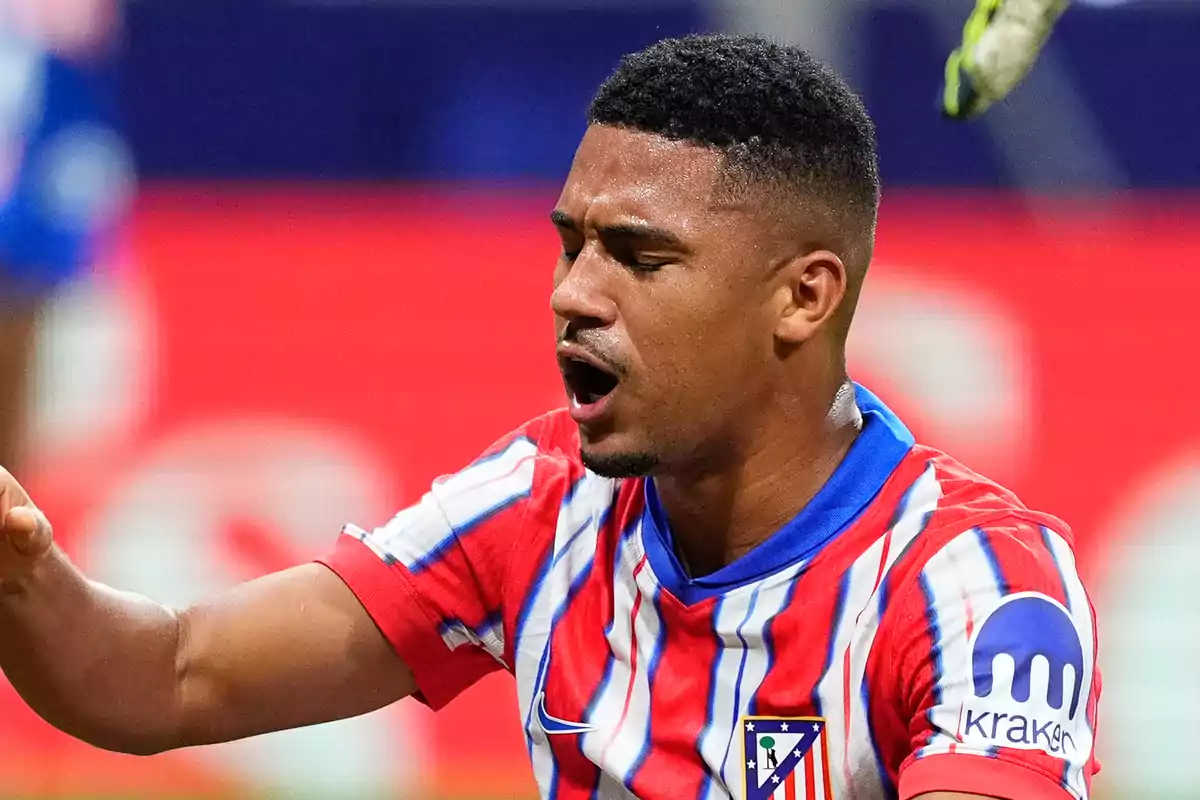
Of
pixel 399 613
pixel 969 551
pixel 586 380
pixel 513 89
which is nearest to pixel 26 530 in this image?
pixel 399 613

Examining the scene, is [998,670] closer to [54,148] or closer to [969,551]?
[969,551]

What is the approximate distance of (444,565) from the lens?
224 cm

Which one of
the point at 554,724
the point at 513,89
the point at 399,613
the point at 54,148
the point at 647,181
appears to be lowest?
the point at 554,724

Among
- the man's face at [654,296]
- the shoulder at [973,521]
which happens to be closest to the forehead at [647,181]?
the man's face at [654,296]

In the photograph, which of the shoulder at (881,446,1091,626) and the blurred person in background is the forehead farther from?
the blurred person in background

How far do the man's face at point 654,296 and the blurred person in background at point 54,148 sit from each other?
257 centimetres

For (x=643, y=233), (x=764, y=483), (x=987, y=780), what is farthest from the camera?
(x=764, y=483)

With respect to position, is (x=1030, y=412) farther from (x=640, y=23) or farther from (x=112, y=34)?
(x=112, y=34)

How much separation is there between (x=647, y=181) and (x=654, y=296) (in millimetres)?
130

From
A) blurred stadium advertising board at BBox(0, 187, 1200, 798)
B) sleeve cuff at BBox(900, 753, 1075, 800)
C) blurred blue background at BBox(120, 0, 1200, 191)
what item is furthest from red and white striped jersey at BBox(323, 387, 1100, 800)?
blurred blue background at BBox(120, 0, 1200, 191)

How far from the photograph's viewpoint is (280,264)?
437 cm

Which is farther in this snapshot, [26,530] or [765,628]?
[765,628]

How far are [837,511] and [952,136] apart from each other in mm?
2436

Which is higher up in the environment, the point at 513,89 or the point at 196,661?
the point at 513,89
